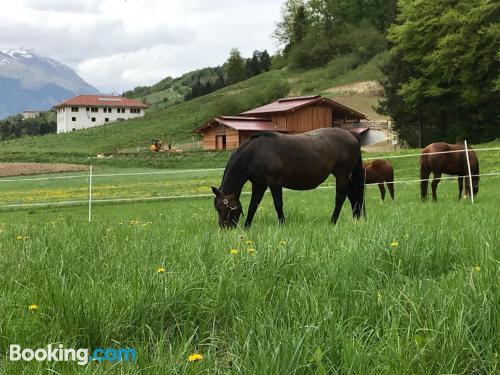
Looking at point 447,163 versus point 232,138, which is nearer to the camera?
point 447,163

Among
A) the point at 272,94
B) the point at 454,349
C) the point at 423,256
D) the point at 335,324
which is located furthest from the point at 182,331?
the point at 272,94

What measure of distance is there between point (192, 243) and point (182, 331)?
1.85 metres

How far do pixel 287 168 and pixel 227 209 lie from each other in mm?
1444

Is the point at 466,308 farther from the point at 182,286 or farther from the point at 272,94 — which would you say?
the point at 272,94

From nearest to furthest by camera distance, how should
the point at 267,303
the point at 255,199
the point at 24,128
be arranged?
1. the point at 267,303
2. the point at 255,199
3. the point at 24,128

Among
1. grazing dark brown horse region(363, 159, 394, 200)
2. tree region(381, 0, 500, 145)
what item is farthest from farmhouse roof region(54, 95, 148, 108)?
grazing dark brown horse region(363, 159, 394, 200)

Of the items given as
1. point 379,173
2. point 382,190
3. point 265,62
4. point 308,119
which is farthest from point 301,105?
point 265,62

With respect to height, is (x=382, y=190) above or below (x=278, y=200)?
below

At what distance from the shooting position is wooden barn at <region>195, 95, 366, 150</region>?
55.2 metres

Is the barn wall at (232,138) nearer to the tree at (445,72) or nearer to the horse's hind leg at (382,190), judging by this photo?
the tree at (445,72)

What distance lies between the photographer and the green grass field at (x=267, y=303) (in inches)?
92.0

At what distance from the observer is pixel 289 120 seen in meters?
56.6

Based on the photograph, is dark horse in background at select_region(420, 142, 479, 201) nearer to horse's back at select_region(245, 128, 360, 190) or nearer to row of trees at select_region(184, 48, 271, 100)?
horse's back at select_region(245, 128, 360, 190)

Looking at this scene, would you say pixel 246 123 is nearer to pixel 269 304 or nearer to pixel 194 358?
pixel 269 304
